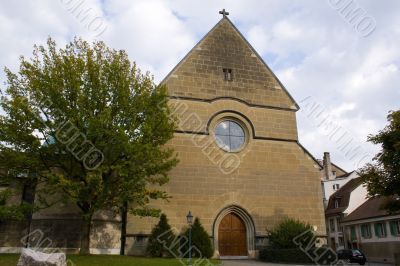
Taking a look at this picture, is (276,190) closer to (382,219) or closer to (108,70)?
(108,70)

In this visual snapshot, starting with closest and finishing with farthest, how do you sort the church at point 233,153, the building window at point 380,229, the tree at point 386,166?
the tree at point 386,166, the church at point 233,153, the building window at point 380,229

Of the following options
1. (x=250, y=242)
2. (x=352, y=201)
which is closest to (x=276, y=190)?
(x=250, y=242)

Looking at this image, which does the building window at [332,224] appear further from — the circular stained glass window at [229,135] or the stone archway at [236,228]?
the circular stained glass window at [229,135]

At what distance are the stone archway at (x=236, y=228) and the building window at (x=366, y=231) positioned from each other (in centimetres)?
2149

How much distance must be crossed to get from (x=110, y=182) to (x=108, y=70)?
5.33 metres

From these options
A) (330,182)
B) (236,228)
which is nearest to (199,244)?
(236,228)

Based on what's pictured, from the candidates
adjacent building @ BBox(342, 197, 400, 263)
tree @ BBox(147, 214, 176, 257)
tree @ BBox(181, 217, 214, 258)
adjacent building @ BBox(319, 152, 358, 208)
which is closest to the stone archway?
tree @ BBox(181, 217, 214, 258)

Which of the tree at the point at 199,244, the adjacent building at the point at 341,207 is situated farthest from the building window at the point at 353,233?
the tree at the point at 199,244

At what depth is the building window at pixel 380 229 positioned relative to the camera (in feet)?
117

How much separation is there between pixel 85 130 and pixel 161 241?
6981mm

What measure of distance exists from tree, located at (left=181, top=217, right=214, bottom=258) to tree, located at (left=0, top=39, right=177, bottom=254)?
3.06 metres

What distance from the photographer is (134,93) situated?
18781 millimetres

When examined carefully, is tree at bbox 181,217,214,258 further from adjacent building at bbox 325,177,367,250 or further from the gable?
adjacent building at bbox 325,177,367,250

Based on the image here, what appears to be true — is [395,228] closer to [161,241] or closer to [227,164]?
[227,164]
